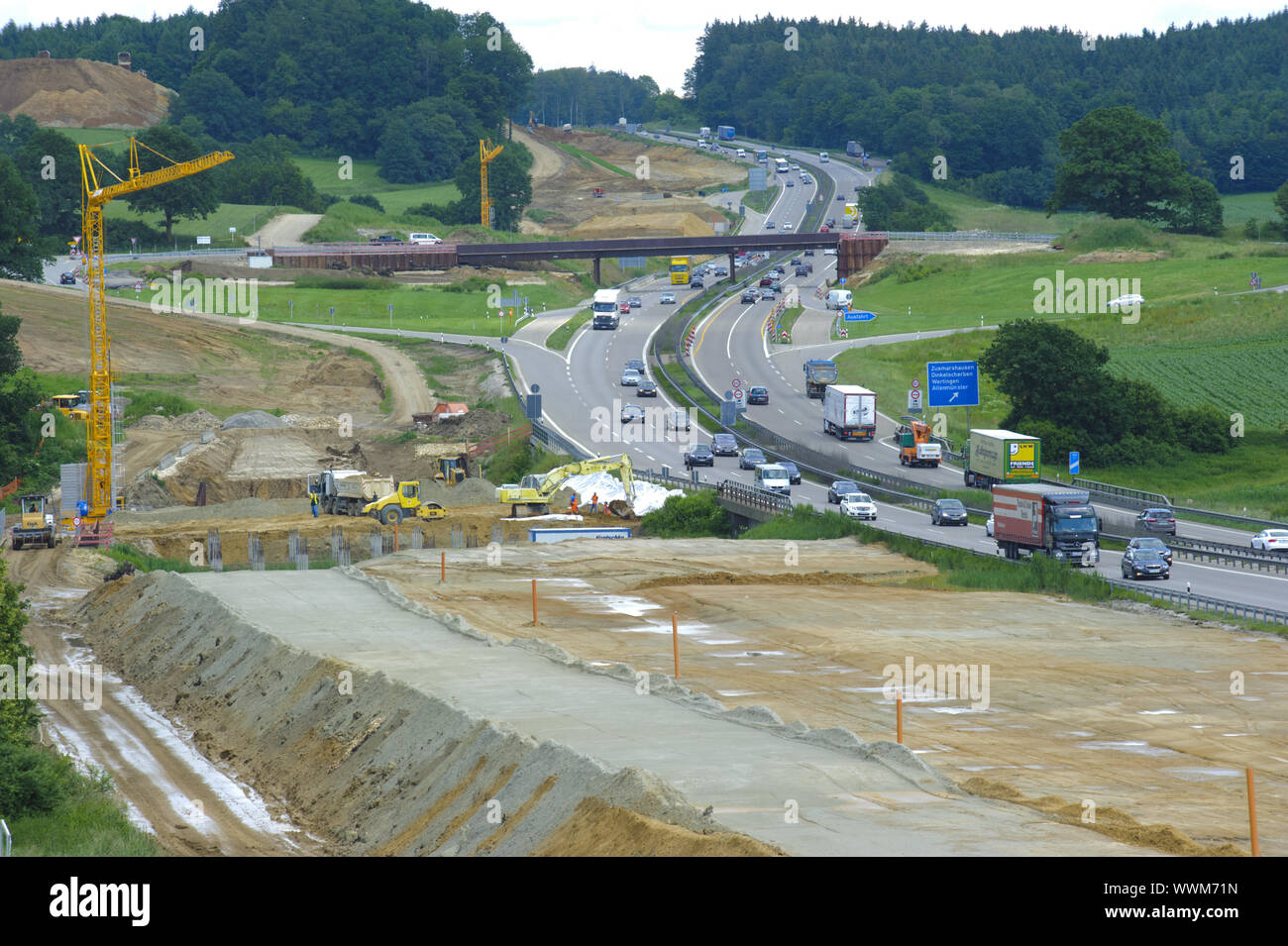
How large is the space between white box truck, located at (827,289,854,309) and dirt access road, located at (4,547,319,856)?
336ft

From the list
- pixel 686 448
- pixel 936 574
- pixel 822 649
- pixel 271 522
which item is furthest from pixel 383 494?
pixel 822 649

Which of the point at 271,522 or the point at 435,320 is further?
the point at 435,320

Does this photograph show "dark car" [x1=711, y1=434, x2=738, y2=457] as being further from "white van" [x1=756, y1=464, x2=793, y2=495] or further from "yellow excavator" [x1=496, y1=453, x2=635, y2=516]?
"yellow excavator" [x1=496, y1=453, x2=635, y2=516]

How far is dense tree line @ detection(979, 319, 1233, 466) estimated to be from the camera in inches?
3622

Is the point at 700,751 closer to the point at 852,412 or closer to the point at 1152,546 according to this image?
the point at 1152,546

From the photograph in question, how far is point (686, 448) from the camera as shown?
92438mm

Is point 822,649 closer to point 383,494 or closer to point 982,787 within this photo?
point 982,787

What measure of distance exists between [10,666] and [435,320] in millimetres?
105106

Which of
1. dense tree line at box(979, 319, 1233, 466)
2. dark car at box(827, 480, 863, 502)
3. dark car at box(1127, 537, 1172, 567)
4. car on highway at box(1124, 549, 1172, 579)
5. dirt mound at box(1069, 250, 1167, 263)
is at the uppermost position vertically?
dirt mound at box(1069, 250, 1167, 263)

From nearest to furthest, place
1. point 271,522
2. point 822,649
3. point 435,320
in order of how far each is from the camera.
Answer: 1. point 822,649
2. point 271,522
3. point 435,320

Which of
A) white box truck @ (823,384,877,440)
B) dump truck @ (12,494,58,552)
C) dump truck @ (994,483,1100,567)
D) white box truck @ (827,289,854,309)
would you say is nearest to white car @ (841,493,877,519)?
dump truck @ (994,483,1100,567)

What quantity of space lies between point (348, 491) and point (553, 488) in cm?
1016

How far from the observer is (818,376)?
108000mm
